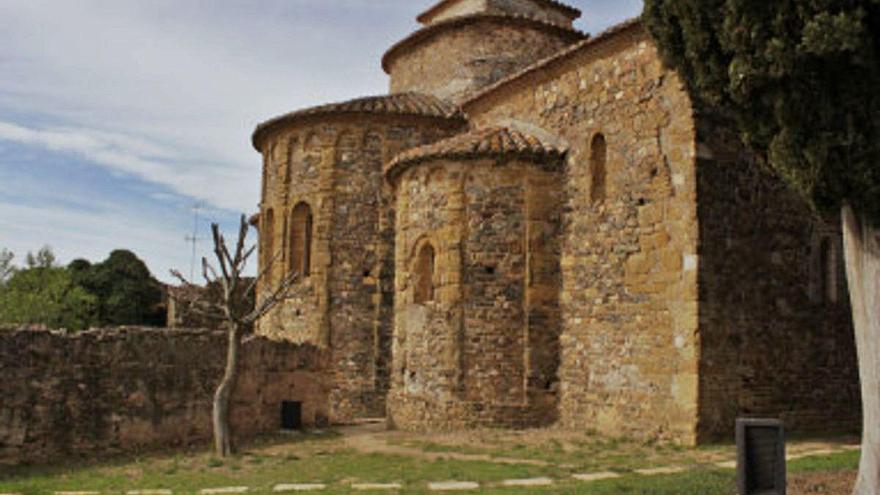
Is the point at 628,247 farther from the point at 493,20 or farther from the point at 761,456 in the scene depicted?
the point at 493,20

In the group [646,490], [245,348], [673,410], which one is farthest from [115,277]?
[646,490]

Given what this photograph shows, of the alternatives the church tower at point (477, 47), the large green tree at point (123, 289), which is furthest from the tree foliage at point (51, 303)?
the church tower at point (477, 47)

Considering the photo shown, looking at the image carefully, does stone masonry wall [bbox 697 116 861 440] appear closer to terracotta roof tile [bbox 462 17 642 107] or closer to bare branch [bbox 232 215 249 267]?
terracotta roof tile [bbox 462 17 642 107]

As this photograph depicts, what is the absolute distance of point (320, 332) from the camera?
17078 millimetres

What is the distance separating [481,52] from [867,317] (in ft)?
42.7

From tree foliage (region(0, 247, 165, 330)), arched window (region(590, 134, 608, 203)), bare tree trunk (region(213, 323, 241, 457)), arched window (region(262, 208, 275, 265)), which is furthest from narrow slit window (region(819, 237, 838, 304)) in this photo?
tree foliage (region(0, 247, 165, 330))

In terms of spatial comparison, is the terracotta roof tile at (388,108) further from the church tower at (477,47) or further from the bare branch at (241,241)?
the bare branch at (241,241)

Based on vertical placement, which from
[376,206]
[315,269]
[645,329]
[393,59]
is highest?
[393,59]

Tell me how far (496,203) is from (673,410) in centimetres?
460

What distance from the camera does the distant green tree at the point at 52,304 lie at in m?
30.0

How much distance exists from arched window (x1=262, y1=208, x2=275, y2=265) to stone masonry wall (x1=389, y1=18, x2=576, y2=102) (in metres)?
4.91

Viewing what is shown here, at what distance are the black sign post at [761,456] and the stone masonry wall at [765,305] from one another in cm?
514

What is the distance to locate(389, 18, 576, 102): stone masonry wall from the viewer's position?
18.9 metres

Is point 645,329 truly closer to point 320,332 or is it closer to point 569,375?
point 569,375
